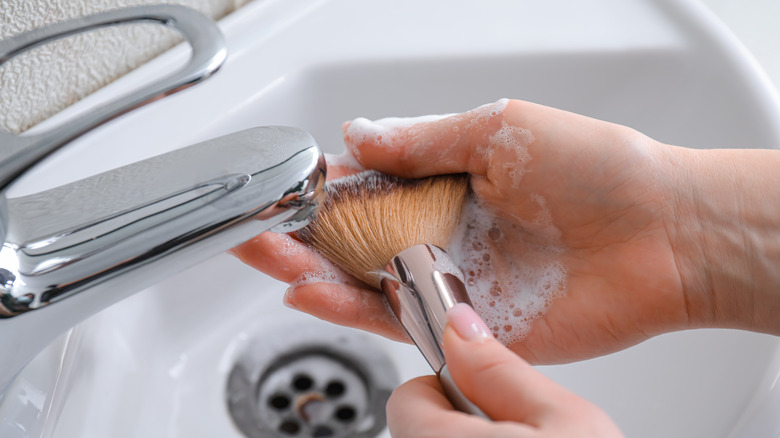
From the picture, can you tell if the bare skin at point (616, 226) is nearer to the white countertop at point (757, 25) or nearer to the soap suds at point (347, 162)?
the soap suds at point (347, 162)

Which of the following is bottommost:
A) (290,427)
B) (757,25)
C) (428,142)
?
(290,427)

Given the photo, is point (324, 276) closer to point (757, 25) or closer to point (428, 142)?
point (428, 142)

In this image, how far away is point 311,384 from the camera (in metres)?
0.50

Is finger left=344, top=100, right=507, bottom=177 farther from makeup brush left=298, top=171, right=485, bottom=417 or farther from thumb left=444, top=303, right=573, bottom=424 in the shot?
thumb left=444, top=303, right=573, bottom=424

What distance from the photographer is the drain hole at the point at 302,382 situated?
50cm

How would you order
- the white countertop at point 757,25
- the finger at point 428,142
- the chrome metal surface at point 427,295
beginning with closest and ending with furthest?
the chrome metal surface at point 427,295, the finger at point 428,142, the white countertop at point 757,25

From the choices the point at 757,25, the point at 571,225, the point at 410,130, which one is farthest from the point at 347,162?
the point at 757,25

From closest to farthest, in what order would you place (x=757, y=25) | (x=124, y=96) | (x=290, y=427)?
(x=124, y=96) → (x=290, y=427) → (x=757, y=25)

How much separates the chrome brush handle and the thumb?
0.17 meters

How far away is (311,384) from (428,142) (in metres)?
0.21

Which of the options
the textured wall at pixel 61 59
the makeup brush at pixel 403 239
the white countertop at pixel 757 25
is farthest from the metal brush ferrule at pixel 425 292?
the white countertop at pixel 757 25

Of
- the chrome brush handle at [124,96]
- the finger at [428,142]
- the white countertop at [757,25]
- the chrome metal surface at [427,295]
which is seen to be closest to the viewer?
the chrome brush handle at [124,96]

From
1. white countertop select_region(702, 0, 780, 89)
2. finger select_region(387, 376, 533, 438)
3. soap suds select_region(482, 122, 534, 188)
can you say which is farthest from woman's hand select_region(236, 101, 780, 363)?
white countertop select_region(702, 0, 780, 89)

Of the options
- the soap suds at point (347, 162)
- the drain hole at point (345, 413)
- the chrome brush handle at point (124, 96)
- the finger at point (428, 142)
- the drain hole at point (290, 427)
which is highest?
the chrome brush handle at point (124, 96)
